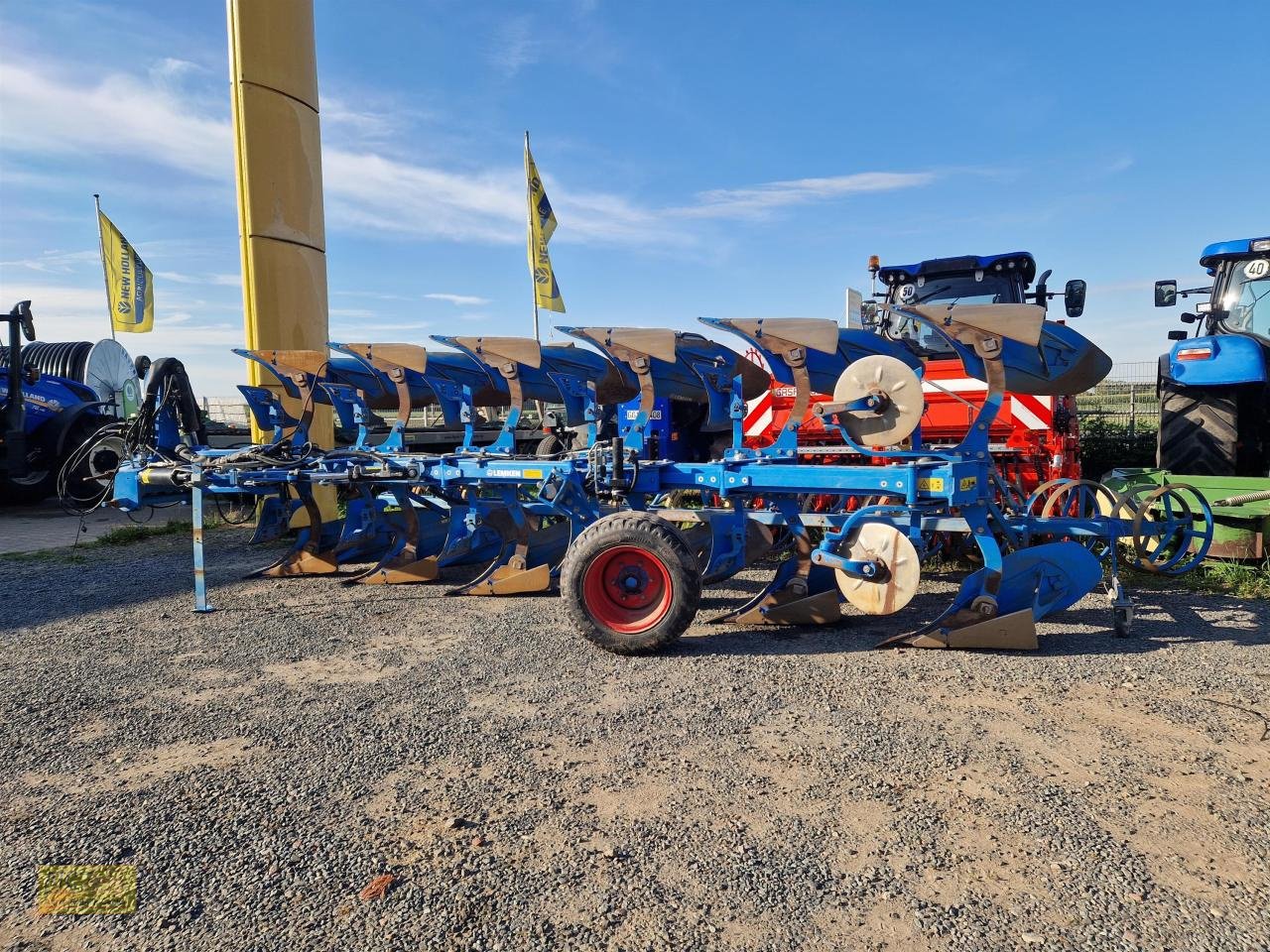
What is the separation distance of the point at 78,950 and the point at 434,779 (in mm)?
1186

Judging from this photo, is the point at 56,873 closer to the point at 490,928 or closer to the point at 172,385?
the point at 490,928

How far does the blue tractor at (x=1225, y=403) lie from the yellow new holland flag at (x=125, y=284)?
2016 cm

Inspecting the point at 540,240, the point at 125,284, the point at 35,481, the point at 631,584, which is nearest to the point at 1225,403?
the point at 631,584

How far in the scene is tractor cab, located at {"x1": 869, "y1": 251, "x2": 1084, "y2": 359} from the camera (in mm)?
7996

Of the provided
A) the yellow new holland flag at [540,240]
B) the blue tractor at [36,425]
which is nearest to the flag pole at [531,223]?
the yellow new holland flag at [540,240]

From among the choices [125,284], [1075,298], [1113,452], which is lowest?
[1113,452]

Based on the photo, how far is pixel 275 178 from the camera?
955 cm

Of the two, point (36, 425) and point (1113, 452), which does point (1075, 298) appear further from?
point (36, 425)

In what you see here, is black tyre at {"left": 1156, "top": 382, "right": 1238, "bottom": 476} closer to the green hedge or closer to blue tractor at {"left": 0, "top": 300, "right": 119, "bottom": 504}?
the green hedge

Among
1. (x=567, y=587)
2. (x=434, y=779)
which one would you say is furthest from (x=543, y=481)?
(x=434, y=779)

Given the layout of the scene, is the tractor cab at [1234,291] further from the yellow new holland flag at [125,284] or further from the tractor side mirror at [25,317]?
the yellow new holland flag at [125,284]

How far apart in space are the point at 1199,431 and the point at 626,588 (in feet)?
17.4

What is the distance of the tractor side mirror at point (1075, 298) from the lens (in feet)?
25.4

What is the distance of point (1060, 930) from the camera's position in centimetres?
221
